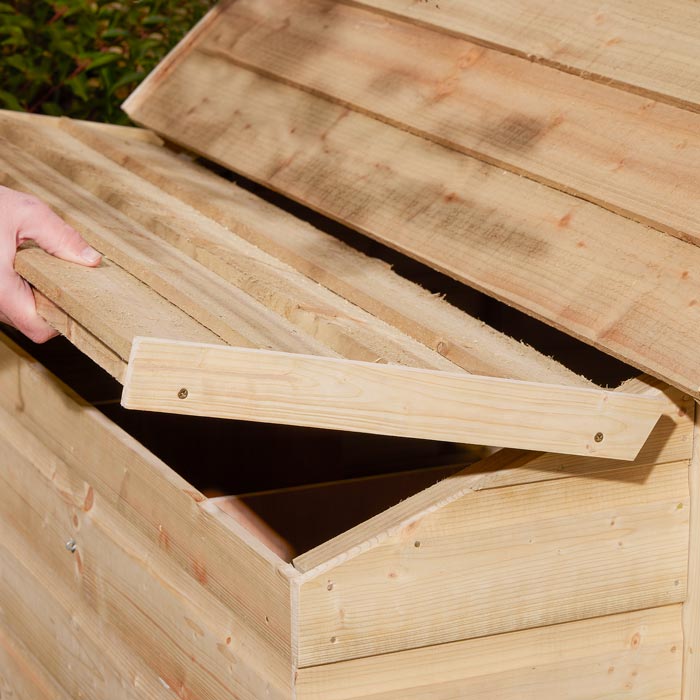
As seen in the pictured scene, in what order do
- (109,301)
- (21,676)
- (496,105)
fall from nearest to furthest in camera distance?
(109,301), (496,105), (21,676)

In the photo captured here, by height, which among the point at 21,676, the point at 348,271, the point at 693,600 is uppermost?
the point at 348,271

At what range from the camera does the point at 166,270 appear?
5.12ft

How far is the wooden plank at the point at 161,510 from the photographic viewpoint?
1360 millimetres

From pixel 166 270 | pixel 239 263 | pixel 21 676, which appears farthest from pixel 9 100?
pixel 166 270

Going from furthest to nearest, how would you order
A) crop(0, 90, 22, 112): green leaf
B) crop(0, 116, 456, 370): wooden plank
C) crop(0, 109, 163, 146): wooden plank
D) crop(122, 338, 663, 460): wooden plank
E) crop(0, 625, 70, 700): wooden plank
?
1. crop(0, 90, 22, 112): green leaf
2. crop(0, 109, 163, 146): wooden plank
3. crop(0, 625, 70, 700): wooden plank
4. crop(0, 116, 456, 370): wooden plank
5. crop(122, 338, 663, 460): wooden plank

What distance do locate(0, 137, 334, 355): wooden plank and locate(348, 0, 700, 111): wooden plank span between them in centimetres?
68

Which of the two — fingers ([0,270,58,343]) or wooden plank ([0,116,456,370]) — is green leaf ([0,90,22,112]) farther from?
fingers ([0,270,58,343])

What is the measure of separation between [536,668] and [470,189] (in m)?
0.75

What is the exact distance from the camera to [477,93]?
1943mm

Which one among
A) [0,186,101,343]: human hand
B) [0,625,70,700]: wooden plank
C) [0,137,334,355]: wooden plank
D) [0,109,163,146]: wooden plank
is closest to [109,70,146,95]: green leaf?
[0,109,163,146]: wooden plank

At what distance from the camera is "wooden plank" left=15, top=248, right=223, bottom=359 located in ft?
4.12

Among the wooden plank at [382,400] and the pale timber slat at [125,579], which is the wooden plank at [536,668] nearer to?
the pale timber slat at [125,579]

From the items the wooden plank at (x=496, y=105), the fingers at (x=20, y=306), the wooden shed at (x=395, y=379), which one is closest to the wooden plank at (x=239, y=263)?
the wooden shed at (x=395, y=379)

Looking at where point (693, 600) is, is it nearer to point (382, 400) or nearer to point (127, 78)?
point (382, 400)
